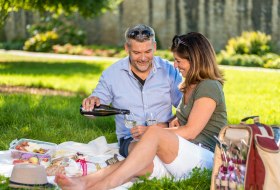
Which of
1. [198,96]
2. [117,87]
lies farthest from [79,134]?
[198,96]

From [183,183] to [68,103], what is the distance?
529 centimetres

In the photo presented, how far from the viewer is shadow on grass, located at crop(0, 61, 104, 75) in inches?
706

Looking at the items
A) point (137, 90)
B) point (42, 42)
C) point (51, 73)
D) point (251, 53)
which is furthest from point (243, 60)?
point (137, 90)

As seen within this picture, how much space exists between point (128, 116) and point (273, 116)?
400cm

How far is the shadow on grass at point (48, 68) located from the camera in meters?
17.9

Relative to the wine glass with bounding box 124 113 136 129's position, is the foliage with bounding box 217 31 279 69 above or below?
below

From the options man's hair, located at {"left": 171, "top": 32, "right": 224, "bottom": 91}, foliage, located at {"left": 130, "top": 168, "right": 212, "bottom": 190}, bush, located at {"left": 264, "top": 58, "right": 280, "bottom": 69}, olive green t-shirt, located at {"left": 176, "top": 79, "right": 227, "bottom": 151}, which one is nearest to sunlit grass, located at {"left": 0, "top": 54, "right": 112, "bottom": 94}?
bush, located at {"left": 264, "top": 58, "right": 280, "bottom": 69}

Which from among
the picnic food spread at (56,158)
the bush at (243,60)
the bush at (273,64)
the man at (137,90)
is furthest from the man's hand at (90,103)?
the bush at (243,60)

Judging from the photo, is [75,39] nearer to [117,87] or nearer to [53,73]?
[53,73]

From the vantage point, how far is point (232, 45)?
23.6 meters

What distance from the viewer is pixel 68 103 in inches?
432

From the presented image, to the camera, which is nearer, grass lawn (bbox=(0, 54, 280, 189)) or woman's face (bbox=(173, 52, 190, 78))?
woman's face (bbox=(173, 52, 190, 78))

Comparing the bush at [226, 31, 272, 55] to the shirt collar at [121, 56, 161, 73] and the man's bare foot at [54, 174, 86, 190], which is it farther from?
the man's bare foot at [54, 174, 86, 190]

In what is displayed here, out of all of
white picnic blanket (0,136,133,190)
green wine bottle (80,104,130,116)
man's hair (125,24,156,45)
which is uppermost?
man's hair (125,24,156,45)
